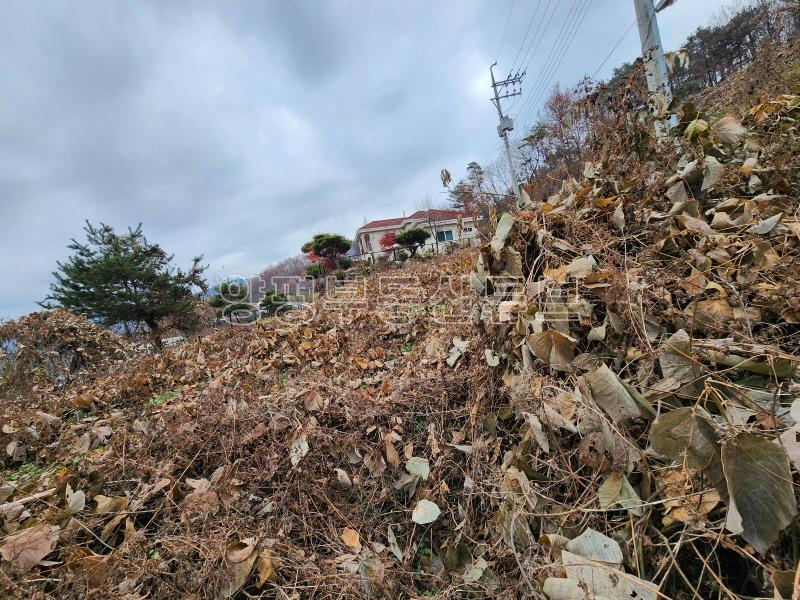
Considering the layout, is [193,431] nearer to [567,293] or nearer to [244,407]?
[244,407]

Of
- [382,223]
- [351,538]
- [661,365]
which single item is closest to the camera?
[661,365]

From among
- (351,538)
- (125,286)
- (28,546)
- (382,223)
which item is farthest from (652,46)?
(382,223)

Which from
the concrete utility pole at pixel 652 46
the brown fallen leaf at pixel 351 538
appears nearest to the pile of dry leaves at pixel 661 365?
the brown fallen leaf at pixel 351 538

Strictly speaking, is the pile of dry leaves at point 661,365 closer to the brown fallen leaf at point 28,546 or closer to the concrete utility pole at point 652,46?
the concrete utility pole at point 652,46

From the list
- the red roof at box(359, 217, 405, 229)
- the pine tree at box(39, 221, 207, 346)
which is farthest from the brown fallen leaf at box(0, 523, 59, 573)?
the red roof at box(359, 217, 405, 229)

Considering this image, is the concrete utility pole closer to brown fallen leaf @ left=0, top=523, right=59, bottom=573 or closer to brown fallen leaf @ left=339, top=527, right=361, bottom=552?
brown fallen leaf @ left=339, top=527, right=361, bottom=552

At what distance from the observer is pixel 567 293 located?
1.39 meters

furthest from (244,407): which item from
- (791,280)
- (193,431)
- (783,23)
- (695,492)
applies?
(783,23)

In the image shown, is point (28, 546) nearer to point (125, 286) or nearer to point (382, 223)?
point (125, 286)

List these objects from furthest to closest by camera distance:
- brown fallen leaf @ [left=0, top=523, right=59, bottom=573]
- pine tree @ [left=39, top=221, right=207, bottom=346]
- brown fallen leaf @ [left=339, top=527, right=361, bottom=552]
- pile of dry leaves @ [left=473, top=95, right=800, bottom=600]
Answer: pine tree @ [left=39, top=221, right=207, bottom=346]
brown fallen leaf @ [left=339, top=527, right=361, bottom=552]
brown fallen leaf @ [left=0, top=523, right=59, bottom=573]
pile of dry leaves @ [left=473, top=95, right=800, bottom=600]

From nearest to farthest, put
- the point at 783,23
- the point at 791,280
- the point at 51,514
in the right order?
the point at 791,280 → the point at 51,514 → the point at 783,23

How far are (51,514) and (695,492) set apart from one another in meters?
2.43

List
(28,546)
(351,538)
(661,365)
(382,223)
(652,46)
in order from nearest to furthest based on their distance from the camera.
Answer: (661,365)
(28,546)
(351,538)
(652,46)
(382,223)

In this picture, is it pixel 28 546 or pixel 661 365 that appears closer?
pixel 661 365
